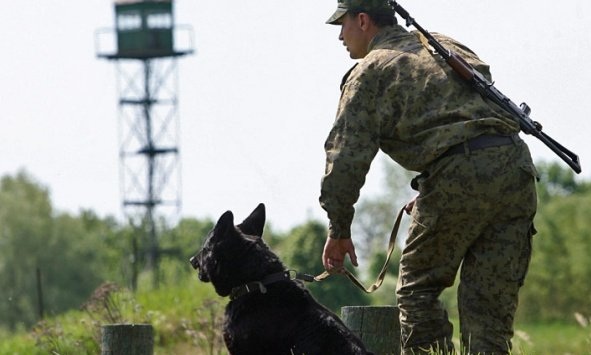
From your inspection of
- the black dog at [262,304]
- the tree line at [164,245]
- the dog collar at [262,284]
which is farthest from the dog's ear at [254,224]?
the tree line at [164,245]

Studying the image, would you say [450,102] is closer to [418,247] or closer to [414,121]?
[414,121]

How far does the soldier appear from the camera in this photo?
7.88 meters

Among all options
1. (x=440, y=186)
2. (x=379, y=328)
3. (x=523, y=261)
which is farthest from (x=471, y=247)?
(x=379, y=328)

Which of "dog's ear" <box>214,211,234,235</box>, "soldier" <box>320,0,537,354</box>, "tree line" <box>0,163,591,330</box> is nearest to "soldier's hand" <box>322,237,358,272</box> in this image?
"soldier" <box>320,0,537,354</box>

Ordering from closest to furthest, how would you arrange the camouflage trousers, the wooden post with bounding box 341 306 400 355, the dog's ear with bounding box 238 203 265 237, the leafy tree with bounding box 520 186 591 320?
the camouflage trousers, the dog's ear with bounding box 238 203 265 237, the wooden post with bounding box 341 306 400 355, the leafy tree with bounding box 520 186 591 320

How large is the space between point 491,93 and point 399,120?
53cm

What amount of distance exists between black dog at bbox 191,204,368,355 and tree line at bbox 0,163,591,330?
138ft

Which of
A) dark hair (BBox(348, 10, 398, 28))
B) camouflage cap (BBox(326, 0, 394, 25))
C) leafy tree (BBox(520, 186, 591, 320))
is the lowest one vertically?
leafy tree (BBox(520, 186, 591, 320))

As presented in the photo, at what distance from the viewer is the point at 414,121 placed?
7914mm

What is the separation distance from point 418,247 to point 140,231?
1110 centimetres

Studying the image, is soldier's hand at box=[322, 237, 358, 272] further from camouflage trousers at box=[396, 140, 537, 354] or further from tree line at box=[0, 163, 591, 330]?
tree line at box=[0, 163, 591, 330]

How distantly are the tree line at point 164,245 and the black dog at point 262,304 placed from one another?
138 feet

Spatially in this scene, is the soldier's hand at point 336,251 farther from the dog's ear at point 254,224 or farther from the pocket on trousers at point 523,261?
the pocket on trousers at point 523,261

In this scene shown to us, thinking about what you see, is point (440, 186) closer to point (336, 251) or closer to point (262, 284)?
point (336, 251)
